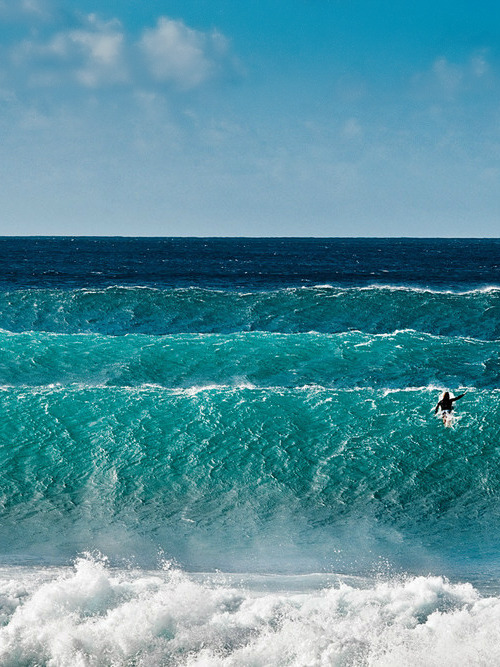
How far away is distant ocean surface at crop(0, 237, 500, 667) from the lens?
12.7 meters

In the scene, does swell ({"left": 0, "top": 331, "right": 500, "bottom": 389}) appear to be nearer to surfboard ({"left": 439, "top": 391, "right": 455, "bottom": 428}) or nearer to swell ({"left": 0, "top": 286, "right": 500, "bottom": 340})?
surfboard ({"left": 439, "top": 391, "right": 455, "bottom": 428})

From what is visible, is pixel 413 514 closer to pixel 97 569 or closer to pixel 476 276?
pixel 97 569

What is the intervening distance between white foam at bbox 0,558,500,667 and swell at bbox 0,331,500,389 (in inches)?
567

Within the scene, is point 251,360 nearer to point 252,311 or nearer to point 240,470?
point 240,470

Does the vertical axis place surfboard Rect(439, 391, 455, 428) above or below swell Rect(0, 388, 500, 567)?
above

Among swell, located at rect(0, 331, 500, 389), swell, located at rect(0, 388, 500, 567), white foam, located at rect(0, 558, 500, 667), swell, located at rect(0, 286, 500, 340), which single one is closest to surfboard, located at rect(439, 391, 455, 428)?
swell, located at rect(0, 388, 500, 567)

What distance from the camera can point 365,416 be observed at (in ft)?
79.2

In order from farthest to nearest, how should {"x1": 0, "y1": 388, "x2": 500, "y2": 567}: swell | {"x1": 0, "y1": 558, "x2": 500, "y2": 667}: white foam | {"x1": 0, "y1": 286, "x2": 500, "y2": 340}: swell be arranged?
1. {"x1": 0, "y1": 286, "x2": 500, "y2": 340}: swell
2. {"x1": 0, "y1": 388, "x2": 500, "y2": 567}: swell
3. {"x1": 0, "y1": 558, "x2": 500, "y2": 667}: white foam

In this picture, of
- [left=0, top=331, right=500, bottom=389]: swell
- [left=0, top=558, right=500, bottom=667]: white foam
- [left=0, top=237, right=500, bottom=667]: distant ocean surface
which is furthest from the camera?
[left=0, top=331, right=500, bottom=389]: swell

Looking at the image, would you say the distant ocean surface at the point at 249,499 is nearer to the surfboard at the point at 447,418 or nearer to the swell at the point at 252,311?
the surfboard at the point at 447,418

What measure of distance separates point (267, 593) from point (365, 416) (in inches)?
430

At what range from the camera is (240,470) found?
68.5 feet

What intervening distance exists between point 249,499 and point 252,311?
23.7m

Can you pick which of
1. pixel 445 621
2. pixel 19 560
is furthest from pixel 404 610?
pixel 19 560
